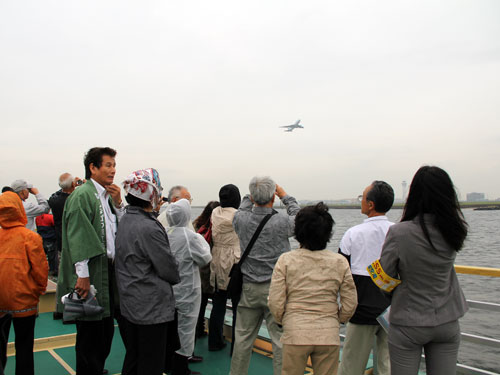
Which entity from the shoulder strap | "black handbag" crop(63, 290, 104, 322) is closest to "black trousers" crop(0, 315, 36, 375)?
"black handbag" crop(63, 290, 104, 322)

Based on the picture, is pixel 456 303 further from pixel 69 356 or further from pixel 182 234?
pixel 69 356

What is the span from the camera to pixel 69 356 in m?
4.45

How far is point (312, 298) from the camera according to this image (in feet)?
8.75

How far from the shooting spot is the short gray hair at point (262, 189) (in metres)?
3.46

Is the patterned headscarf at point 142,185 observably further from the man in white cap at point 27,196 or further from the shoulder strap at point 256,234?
the man in white cap at point 27,196

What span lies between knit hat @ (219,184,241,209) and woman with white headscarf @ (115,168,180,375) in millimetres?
1685

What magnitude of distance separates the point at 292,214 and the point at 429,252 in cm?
144

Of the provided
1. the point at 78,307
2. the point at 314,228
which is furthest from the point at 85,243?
the point at 314,228

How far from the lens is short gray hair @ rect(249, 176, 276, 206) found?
346 centimetres

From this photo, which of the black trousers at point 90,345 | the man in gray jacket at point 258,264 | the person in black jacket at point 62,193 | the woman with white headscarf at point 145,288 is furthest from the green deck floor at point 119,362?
the person in black jacket at point 62,193

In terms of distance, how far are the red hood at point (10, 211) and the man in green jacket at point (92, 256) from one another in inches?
14.9

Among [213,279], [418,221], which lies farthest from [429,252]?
[213,279]

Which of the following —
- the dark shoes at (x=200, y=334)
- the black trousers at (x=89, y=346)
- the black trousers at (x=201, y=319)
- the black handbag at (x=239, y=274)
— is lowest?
the dark shoes at (x=200, y=334)

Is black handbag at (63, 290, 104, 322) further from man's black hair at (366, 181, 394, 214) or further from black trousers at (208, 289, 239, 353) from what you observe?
man's black hair at (366, 181, 394, 214)
